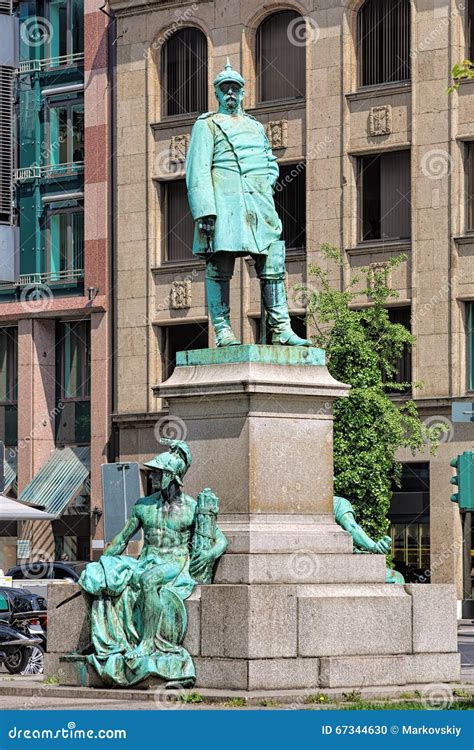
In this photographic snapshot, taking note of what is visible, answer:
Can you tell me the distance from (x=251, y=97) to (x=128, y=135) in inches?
173

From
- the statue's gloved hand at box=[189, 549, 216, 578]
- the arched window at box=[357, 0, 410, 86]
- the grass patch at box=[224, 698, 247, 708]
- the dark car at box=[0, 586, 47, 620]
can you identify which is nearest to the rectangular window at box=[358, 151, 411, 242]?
the arched window at box=[357, 0, 410, 86]

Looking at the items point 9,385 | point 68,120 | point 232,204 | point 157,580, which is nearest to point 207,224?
point 232,204

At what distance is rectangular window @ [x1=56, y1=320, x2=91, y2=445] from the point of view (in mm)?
57281

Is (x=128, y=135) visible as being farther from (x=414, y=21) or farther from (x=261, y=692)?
(x=261, y=692)

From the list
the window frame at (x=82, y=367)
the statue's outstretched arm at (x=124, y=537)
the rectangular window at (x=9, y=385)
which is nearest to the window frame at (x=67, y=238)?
the window frame at (x=82, y=367)

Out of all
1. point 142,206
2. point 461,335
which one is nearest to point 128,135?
point 142,206

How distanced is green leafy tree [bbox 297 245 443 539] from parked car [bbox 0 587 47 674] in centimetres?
956

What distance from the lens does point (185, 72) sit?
54031 millimetres

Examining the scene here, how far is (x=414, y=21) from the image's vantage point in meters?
48.4

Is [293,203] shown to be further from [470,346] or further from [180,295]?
[470,346]

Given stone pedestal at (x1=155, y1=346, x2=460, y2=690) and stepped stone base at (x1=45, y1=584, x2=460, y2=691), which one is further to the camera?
stone pedestal at (x1=155, y1=346, x2=460, y2=690)

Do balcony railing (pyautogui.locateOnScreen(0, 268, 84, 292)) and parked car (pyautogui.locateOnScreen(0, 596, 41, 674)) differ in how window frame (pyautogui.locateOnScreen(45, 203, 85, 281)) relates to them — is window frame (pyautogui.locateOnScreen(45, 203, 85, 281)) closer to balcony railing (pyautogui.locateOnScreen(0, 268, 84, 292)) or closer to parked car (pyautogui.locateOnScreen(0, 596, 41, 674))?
balcony railing (pyautogui.locateOnScreen(0, 268, 84, 292))

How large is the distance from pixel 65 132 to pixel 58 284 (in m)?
4.33

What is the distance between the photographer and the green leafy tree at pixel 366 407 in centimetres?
4306
